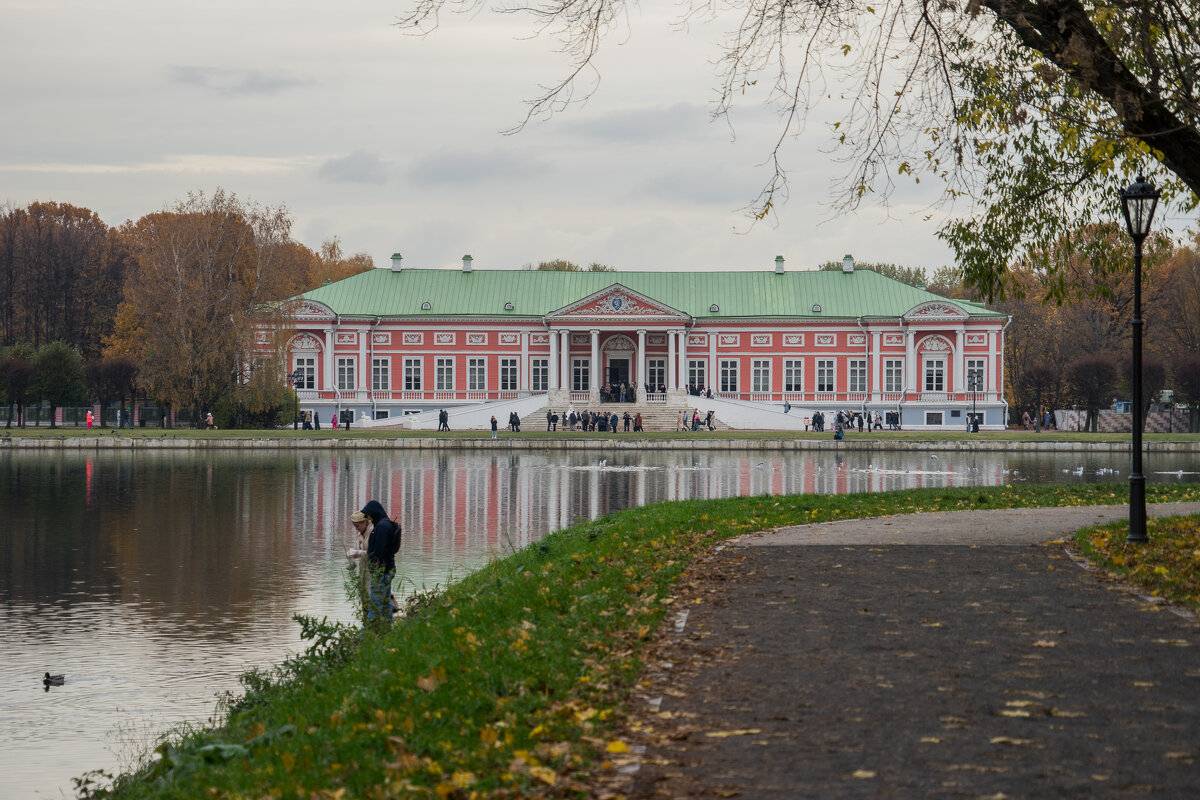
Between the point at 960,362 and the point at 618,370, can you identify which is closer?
the point at 960,362

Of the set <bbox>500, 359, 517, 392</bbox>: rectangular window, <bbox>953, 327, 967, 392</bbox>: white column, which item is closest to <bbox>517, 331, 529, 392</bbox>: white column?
<bbox>500, 359, 517, 392</bbox>: rectangular window

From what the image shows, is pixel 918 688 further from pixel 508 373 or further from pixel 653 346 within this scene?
pixel 653 346

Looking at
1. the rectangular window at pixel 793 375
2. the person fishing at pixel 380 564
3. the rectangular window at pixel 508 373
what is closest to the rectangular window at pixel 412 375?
the rectangular window at pixel 508 373

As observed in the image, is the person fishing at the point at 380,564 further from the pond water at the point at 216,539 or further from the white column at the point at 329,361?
the white column at the point at 329,361

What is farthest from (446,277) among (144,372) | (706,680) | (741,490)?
(706,680)

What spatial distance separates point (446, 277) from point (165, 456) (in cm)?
3581

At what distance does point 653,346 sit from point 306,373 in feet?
71.1

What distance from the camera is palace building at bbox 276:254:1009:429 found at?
73.8 metres

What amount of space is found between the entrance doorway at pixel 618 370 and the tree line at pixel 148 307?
68.6ft

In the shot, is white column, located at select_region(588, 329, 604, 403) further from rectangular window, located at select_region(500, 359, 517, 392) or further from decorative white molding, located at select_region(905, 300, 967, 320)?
decorative white molding, located at select_region(905, 300, 967, 320)

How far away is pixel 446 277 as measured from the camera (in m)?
79.4

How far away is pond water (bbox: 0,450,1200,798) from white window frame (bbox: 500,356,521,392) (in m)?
30.1

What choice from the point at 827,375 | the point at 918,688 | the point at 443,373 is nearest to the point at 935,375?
the point at 827,375

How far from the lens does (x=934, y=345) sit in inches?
2918
